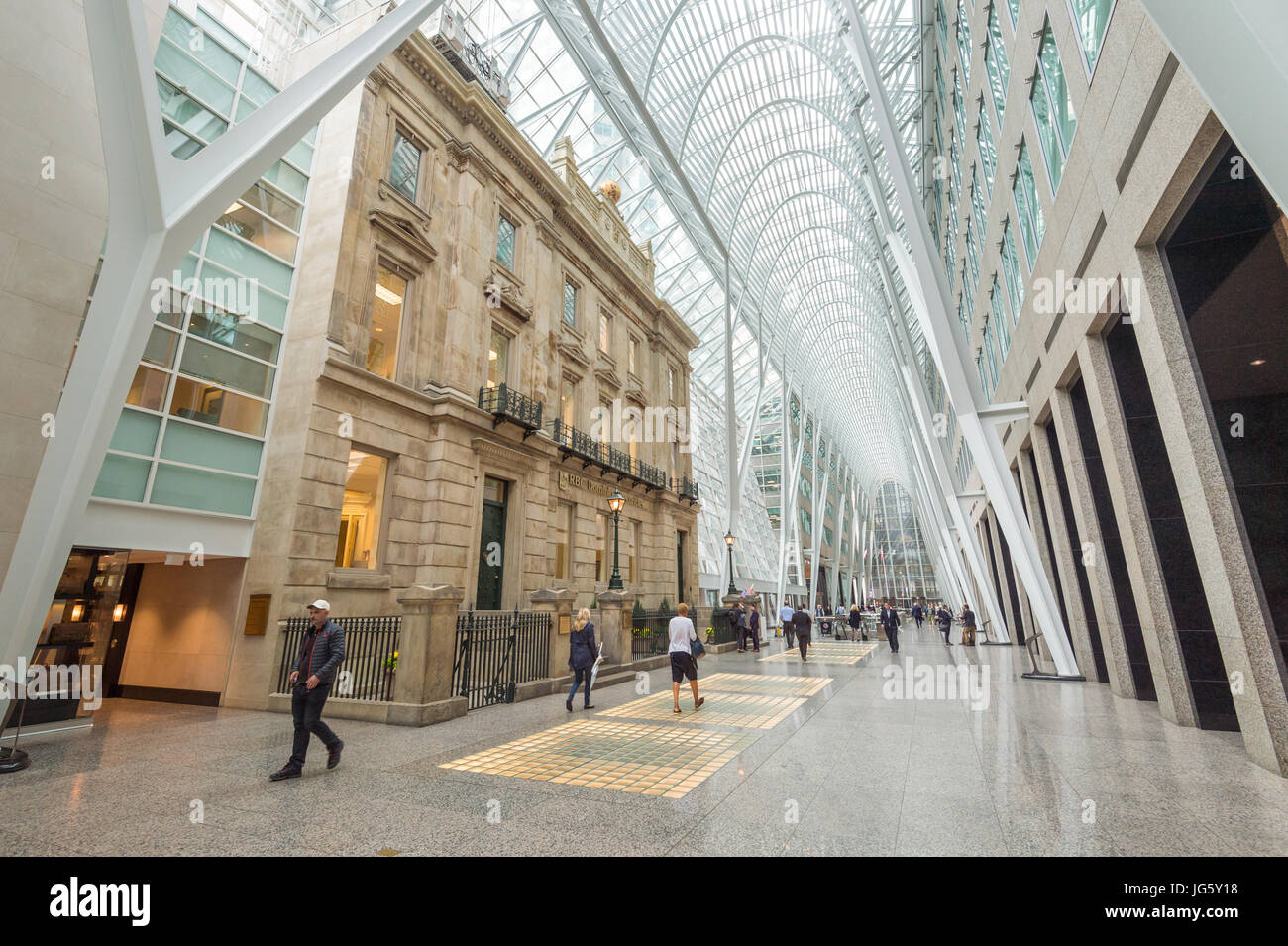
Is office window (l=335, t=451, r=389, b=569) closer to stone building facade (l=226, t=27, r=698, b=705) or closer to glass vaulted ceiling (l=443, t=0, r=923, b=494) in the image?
stone building facade (l=226, t=27, r=698, b=705)

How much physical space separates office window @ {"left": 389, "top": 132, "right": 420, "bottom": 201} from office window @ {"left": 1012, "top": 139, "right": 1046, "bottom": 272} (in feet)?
49.8

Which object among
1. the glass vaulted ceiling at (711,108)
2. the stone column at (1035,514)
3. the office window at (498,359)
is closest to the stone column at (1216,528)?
the stone column at (1035,514)

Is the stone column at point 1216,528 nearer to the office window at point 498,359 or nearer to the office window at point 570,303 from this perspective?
the office window at point 498,359

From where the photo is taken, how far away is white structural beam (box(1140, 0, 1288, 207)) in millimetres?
2881

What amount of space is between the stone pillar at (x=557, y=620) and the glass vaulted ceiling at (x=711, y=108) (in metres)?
13.8

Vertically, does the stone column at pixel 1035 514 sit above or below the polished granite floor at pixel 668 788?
above

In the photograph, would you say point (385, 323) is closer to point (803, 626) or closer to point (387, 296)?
point (387, 296)

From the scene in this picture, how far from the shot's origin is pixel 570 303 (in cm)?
2394

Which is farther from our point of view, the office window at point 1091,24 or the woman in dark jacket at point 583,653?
the woman in dark jacket at point 583,653

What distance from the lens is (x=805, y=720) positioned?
29.2 ft

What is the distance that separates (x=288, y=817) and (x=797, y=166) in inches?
1603

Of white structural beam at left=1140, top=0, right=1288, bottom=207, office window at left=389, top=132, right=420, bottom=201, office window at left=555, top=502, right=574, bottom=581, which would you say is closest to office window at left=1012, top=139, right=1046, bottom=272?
white structural beam at left=1140, top=0, right=1288, bottom=207

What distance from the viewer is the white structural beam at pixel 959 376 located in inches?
493
